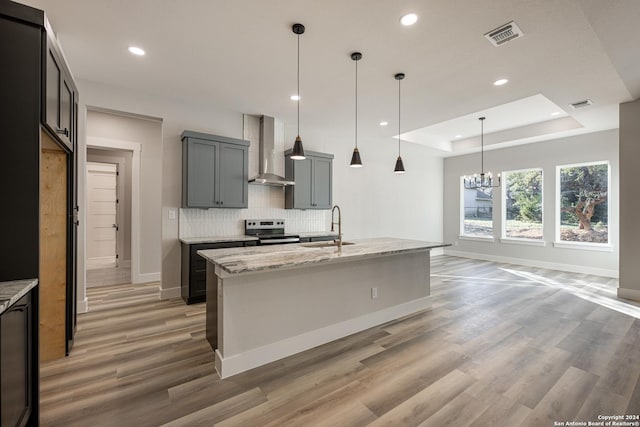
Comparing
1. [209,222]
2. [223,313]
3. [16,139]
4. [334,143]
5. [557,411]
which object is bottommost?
[557,411]

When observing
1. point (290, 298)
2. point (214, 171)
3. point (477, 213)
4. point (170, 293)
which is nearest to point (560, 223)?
point (477, 213)

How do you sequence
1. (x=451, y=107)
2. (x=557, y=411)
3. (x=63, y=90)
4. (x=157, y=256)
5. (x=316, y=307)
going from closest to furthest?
(x=557, y=411) → (x=63, y=90) → (x=316, y=307) → (x=451, y=107) → (x=157, y=256)

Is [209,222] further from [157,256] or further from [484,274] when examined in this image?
[484,274]

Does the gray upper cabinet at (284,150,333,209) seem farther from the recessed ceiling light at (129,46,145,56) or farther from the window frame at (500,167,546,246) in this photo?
the window frame at (500,167,546,246)

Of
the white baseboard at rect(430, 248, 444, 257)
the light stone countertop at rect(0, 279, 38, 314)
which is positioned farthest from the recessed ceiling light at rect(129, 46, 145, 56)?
the white baseboard at rect(430, 248, 444, 257)

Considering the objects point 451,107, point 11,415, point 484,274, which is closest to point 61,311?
point 11,415

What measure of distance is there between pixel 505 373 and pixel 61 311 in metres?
3.72

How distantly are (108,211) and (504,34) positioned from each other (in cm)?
751

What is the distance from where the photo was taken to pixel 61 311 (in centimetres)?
248

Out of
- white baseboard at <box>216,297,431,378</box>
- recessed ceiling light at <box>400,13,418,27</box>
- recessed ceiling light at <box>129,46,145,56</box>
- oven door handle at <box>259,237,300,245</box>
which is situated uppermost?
recessed ceiling light at <box>129,46,145,56</box>

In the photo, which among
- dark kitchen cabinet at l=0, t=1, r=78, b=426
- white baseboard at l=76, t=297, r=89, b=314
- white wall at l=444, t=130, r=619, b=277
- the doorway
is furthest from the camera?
the doorway

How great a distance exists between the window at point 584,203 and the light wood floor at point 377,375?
2.99 meters

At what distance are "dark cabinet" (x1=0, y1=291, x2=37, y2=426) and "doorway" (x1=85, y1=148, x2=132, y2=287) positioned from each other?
4.67 metres

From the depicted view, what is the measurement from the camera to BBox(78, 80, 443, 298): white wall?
4012 mm
